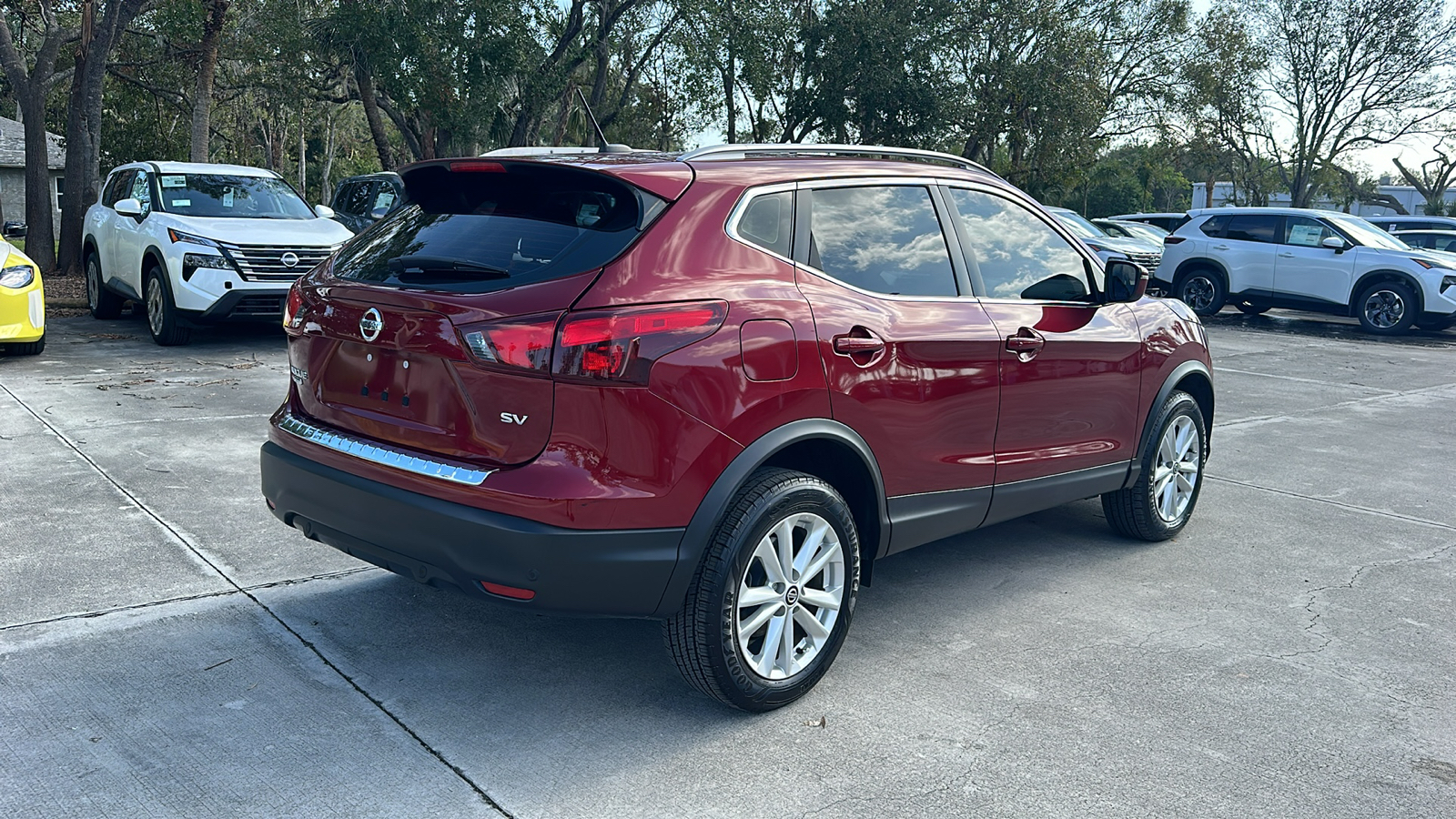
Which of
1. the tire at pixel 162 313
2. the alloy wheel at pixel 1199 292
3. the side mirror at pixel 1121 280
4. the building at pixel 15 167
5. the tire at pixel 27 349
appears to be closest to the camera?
the side mirror at pixel 1121 280

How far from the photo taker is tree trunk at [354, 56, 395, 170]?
72.3 feet

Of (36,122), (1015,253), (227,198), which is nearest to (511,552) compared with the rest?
(1015,253)

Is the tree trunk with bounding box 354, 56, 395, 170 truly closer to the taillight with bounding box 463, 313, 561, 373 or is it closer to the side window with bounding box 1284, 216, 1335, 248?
the side window with bounding box 1284, 216, 1335, 248

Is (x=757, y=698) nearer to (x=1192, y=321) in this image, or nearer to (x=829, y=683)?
(x=829, y=683)

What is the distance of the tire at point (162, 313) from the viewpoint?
1098 cm

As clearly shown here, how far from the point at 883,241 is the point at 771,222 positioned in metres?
0.54

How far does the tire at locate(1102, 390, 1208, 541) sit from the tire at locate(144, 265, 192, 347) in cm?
898

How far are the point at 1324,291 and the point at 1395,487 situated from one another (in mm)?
11347

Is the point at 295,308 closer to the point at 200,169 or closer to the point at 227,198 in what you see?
the point at 227,198

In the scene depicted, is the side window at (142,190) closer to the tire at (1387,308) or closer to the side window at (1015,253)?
the side window at (1015,253)

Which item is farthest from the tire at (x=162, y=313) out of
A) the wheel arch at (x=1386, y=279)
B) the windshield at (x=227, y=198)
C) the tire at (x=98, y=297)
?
the wheel arch at (x=1386, y=279)

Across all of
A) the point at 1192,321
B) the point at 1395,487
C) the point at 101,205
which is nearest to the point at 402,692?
the point at 1192,321

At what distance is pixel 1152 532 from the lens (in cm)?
554

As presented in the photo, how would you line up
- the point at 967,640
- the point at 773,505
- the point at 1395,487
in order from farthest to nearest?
the point at 1395,487 < the point at 967,640 < the point at 773,505
